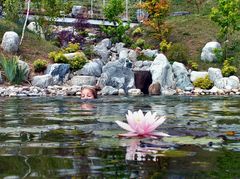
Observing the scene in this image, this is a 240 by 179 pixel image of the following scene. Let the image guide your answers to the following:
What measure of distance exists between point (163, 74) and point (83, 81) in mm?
3685

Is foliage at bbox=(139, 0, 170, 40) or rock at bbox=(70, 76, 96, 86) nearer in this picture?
rock at bbox=(70, 76, 96, 86)

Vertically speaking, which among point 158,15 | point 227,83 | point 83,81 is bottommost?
point 227,83

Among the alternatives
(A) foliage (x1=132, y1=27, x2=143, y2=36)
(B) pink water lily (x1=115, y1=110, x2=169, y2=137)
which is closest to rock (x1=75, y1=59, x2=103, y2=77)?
(A) foliage (x1=132, y1=27, x2=143, y2=36)

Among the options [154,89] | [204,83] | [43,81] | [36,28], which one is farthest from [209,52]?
[43,81]

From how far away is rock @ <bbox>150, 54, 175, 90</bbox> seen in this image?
76.7 ft

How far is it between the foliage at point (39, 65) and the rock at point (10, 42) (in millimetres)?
2191

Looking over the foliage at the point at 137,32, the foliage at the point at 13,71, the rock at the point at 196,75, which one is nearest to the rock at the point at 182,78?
the rock at the point at 196,75

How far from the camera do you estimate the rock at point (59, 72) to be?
23.6 m

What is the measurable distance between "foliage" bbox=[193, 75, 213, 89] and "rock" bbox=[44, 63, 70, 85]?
607cm

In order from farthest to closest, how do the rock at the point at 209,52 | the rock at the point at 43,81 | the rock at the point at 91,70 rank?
the rock at the point at 209,52 → the rock at the point at 91,70 → the rock at the point at 43,81

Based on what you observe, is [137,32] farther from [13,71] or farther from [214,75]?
[13,71]

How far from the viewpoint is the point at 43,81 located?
894 inches

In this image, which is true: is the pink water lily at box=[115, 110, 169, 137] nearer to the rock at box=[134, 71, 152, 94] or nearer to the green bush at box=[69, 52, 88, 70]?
the rock at box=[134, 71, 152, 94]

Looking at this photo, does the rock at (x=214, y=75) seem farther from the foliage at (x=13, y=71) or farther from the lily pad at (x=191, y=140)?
the lily pad at (x=191, y=140)
